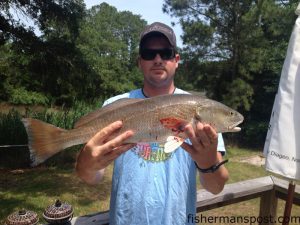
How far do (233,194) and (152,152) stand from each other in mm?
1379

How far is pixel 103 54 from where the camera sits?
4534 centimetres

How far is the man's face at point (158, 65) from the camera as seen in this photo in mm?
2707

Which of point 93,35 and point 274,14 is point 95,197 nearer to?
point 274,14

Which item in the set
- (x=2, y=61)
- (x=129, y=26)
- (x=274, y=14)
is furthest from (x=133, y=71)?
(x=2, y=61)

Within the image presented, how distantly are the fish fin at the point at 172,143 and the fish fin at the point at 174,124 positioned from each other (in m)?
0.06

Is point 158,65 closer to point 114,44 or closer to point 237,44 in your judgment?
point 237,44

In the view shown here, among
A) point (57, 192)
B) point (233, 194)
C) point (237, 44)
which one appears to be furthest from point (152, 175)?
point (237, 44)

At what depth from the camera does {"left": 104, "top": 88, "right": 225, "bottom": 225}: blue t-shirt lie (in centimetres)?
246

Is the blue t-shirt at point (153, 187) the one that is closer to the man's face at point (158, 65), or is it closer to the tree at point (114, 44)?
the man's face at point (158, 65)

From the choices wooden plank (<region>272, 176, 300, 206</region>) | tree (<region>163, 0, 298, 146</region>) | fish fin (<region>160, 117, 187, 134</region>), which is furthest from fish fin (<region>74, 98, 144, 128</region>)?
tree (<region>163, 0, 298, 146</region>)

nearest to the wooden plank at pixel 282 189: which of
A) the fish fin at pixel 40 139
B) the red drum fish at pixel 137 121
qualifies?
the red drum fish at pixel 137 121

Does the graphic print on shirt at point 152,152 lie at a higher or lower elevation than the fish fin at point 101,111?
lower

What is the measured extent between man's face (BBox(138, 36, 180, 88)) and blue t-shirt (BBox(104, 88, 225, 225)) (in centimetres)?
50

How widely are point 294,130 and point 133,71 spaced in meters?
43.9
